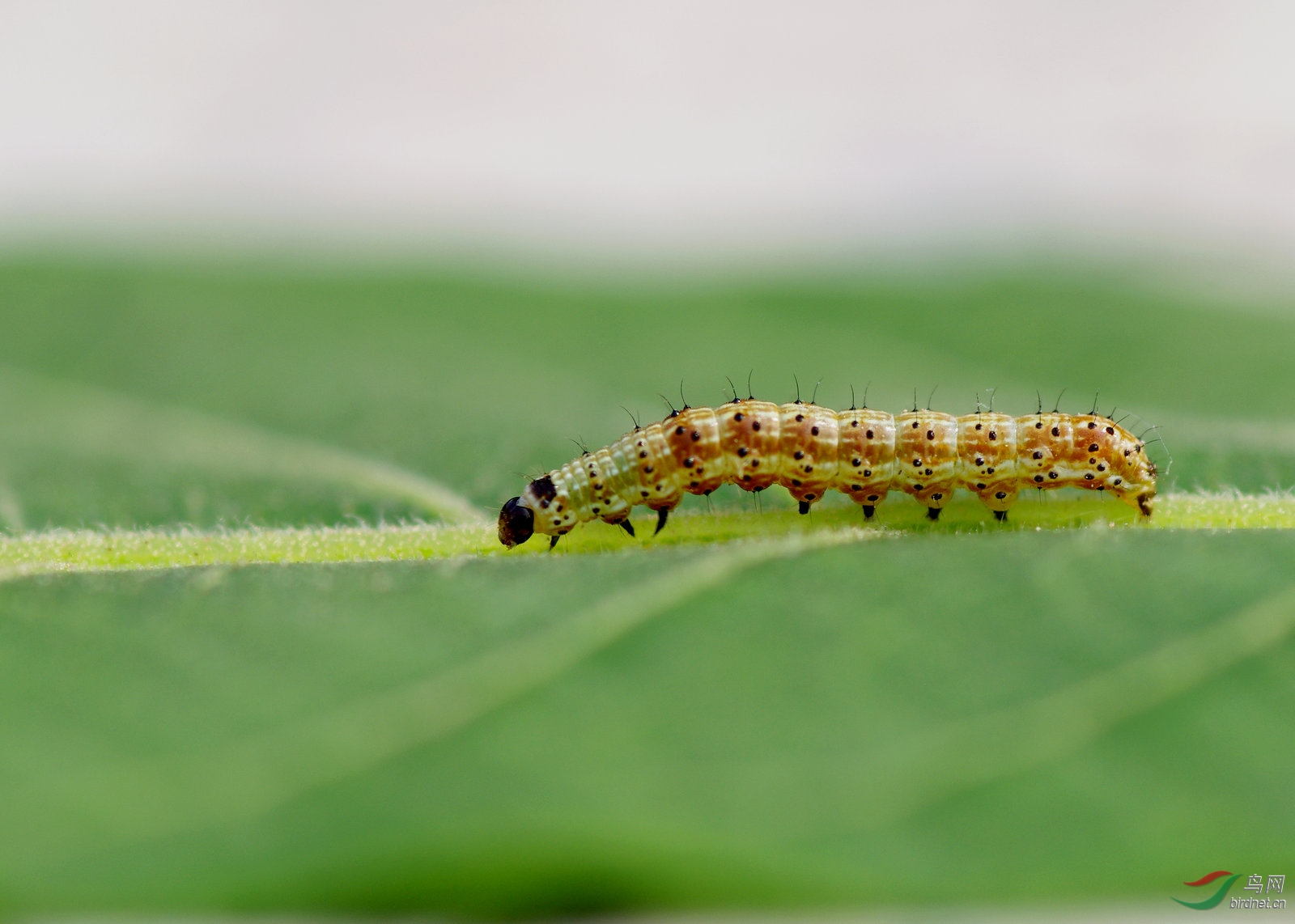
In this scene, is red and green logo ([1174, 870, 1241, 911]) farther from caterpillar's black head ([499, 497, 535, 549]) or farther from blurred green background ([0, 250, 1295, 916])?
caterpillar's black head ([499, 497, 535, 549])

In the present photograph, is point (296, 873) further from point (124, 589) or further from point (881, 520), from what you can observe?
point (881, 520)

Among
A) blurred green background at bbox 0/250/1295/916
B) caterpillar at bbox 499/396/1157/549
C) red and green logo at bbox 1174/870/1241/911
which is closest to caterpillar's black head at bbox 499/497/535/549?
caterpillar at bbox 499/396/1157/549

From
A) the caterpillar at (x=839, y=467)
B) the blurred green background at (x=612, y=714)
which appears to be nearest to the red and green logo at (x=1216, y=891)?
the blurred green background at (x=612, y=714)

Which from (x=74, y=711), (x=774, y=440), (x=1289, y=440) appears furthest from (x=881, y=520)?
(x=74, y=711)

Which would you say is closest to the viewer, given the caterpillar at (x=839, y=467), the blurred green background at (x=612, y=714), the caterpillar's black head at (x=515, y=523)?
the blurred green background at (x=612, y=714)

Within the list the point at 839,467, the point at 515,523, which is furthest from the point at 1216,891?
the point at 515,523

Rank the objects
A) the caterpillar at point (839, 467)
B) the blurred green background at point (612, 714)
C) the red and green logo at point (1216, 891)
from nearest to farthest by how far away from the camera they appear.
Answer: the blurred green background at point (612, 714), the red and green logo at point (1216, 891), the caterpillar at point (839, 467)


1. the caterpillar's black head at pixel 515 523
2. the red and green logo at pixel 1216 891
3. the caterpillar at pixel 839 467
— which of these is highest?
the caterpillar at pixel 839 467

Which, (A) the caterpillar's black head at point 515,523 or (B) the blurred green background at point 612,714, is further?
(A) the caterpillar's black head at point 515,523

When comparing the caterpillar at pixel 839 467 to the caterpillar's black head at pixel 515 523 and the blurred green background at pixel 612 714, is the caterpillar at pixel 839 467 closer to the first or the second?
the caterpillar's black head at pixel 515 523

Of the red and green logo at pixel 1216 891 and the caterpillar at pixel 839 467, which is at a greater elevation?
the caterpillar at pixel 839 467
